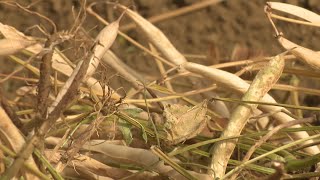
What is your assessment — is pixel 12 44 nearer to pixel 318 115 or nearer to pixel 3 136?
pixel 3 136

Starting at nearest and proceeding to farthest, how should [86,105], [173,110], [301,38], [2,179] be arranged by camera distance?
[2,179]
[173,110]
[86,105]
[301,38]

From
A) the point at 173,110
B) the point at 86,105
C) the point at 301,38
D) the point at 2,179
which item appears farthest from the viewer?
the point at 301,38

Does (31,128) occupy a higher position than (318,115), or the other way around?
(318,115)

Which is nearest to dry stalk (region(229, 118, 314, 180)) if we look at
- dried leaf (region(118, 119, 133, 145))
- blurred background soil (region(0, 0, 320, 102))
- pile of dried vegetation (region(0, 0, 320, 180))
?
pile of dried vegetation (region(0, 0, 320, 180))

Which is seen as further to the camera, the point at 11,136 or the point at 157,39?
the point at 157,39

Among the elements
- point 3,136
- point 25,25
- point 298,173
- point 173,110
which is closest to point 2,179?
point 3,136

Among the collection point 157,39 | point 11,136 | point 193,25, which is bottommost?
point 11,136

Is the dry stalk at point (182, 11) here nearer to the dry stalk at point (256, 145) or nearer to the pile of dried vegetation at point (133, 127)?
the pile of dried vegetation at point (133, 127)

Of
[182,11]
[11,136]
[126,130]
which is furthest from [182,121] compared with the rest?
[182,11]

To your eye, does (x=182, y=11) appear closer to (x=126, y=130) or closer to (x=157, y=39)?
(x=157, y=39)
